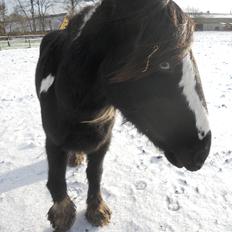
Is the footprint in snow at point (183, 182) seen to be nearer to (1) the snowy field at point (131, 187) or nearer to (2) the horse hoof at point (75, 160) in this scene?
(1) the snowy field at point (131, 187)

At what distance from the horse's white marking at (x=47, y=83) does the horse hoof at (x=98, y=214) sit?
4.01 ft

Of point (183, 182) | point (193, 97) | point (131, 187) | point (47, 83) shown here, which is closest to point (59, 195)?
point (131, 187)

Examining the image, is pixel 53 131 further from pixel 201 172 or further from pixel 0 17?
pixel 0 17

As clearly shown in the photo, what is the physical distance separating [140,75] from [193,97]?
0.98 feet

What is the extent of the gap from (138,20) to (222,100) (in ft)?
17.3

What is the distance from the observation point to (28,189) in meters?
3.54

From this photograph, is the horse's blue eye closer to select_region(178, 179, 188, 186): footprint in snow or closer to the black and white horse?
the black and white horse

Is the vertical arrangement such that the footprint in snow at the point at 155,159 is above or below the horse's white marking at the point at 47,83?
below

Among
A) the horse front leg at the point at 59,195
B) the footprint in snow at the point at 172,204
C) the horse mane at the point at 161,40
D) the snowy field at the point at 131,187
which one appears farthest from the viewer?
the footprint in snow at the point at 172,204

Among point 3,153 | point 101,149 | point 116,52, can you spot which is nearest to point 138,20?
point 116,52

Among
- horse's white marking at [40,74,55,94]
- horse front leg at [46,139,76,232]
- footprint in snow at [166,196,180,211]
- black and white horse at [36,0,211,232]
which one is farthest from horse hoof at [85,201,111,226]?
horse's white marking at [40,74,55,94]

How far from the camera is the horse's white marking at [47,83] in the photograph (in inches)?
94.3

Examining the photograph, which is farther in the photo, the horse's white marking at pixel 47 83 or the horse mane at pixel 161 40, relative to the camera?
the horse's white marking at pixel 47 83

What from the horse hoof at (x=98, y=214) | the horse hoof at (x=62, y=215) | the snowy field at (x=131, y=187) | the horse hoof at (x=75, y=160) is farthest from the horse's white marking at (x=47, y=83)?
the horse hoof at (x=75, y=160)
